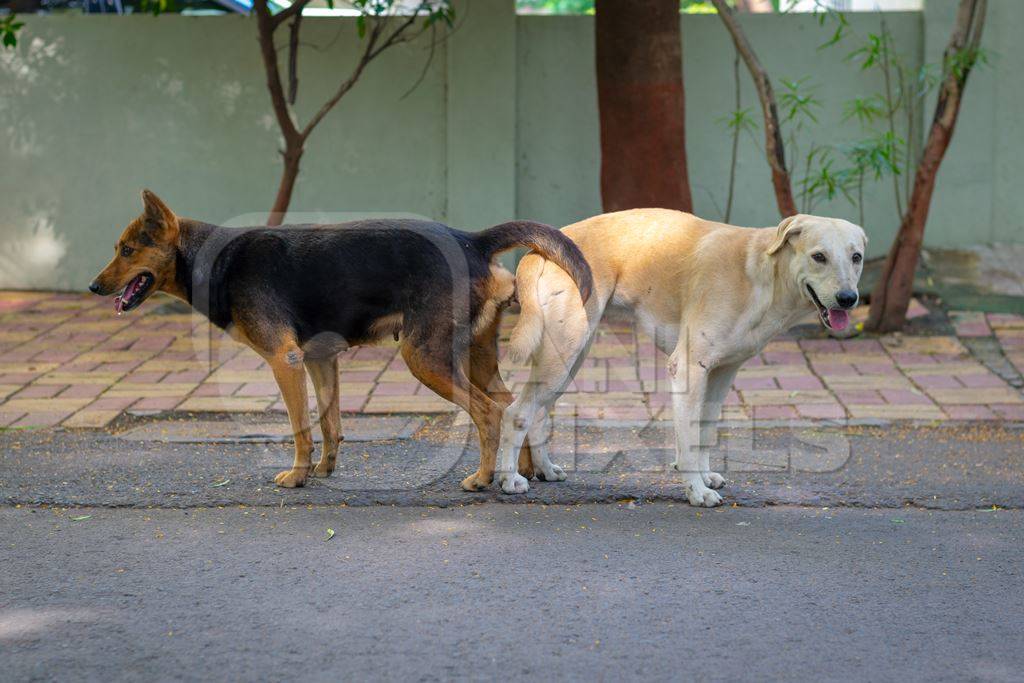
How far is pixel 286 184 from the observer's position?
9.27m

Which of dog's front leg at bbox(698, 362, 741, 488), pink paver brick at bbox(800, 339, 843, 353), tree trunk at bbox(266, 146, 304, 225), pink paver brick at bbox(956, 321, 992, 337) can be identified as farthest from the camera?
tree trunk at bbox(266, 146, 304, 225)

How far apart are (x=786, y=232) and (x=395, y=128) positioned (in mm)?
5808

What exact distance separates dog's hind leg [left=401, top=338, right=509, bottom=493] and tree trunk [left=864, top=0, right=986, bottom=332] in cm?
424

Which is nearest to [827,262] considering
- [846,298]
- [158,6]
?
[846,298]

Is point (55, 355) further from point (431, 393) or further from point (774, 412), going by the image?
point (774, 412)

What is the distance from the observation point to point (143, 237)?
512cm

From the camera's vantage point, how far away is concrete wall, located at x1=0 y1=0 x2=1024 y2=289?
9805mm

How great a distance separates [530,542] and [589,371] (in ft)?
10.6

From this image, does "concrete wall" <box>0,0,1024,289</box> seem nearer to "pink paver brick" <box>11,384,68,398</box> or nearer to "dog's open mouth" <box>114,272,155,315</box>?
"pink paver brick" <box>11,384,68,398</box>

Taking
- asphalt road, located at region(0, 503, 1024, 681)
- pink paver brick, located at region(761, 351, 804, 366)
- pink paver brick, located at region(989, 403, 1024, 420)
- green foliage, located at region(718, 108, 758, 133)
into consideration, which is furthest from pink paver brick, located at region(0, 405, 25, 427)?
green foliage, located at region(718, 108, 758, 133)

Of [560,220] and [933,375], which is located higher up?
[560,220]

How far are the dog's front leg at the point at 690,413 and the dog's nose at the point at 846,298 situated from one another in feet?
2.02

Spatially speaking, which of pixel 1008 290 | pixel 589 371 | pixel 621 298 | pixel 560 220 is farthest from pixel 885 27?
pixel 621 298

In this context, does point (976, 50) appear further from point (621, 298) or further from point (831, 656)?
point (831, 656)
